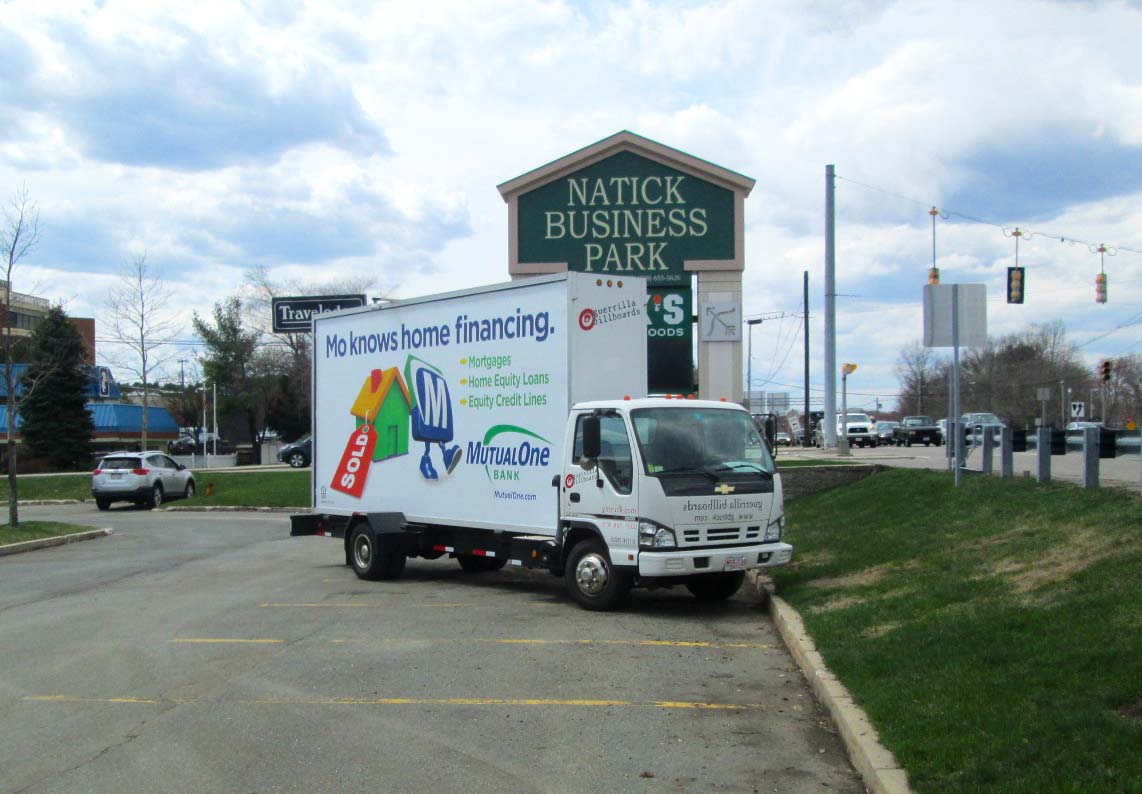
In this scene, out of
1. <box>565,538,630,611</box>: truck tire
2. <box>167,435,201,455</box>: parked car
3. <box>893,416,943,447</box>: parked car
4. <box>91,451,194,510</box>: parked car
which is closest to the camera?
<box>565,538,630,611</box>: truck tire

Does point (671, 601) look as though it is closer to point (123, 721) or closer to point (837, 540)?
point (837, 540)

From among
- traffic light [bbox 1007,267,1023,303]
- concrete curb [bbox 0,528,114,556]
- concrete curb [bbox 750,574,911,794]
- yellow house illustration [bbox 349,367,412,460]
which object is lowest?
concrete curb [bbox 0,528,114,556]

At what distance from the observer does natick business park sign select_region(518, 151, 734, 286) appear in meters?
22.1

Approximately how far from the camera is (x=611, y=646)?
945 cm

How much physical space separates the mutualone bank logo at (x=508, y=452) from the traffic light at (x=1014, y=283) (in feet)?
74.2

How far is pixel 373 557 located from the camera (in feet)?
46.2

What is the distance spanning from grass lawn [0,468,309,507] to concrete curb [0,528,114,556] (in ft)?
26.3

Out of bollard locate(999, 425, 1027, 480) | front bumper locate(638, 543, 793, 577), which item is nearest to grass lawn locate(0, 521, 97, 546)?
front bumper locate(638, 543, 793, 577)

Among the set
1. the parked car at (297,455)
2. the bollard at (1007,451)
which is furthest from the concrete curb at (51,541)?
the parked car at (297,455)

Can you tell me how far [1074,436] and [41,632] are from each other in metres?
12.7

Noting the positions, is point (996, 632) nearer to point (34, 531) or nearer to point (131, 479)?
point (34, 531)

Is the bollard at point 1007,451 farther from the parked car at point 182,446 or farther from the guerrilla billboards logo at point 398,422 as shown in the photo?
the parked car at point 182,446

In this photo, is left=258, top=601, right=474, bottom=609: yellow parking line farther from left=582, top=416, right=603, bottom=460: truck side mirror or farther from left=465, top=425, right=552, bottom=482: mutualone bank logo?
left=582, top=416, right=603, bottom=460: truck side mirror

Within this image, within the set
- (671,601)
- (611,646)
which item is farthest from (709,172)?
(611,646)
